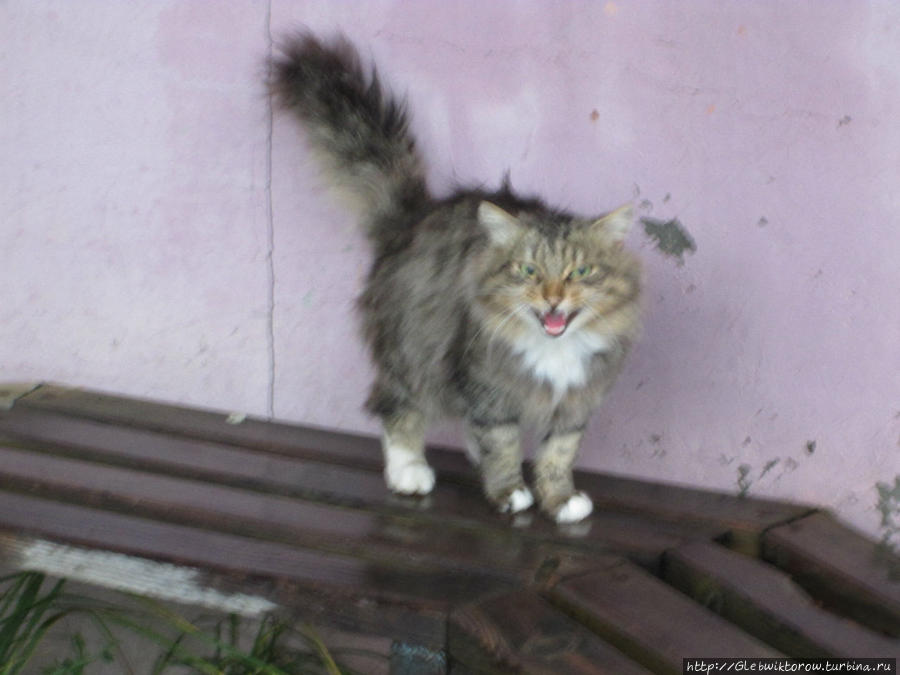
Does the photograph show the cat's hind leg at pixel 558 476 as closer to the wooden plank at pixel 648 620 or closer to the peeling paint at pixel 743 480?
the wooden plank at pixel 648 620

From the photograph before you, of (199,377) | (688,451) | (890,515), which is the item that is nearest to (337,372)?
(199,377)

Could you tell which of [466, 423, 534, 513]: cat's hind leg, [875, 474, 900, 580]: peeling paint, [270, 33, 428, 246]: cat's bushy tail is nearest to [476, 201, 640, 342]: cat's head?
[466, 423, 534, 513]: cat's hind leg

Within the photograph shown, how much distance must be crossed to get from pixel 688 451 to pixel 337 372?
80 centimetres

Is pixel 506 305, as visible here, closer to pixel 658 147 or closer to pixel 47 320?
pixel 658 147

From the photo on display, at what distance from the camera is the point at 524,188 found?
202 cm

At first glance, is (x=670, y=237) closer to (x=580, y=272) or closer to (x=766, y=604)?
(x=580, y=272)

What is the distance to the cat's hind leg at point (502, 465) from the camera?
1.82 m

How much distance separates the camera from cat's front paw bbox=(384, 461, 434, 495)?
1944 millimetres

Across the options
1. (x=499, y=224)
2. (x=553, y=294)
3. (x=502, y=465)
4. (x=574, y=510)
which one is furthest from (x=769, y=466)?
(x=499, y=224)

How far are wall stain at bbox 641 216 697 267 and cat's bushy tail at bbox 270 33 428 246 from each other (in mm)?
466

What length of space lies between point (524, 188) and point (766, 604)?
94cm

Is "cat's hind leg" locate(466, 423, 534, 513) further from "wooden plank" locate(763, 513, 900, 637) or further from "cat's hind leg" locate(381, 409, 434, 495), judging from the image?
"wooden plank" locate(763, 513, 900, 637)

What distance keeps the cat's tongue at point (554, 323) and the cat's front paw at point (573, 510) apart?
1.21ft

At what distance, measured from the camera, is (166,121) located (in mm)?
2211
